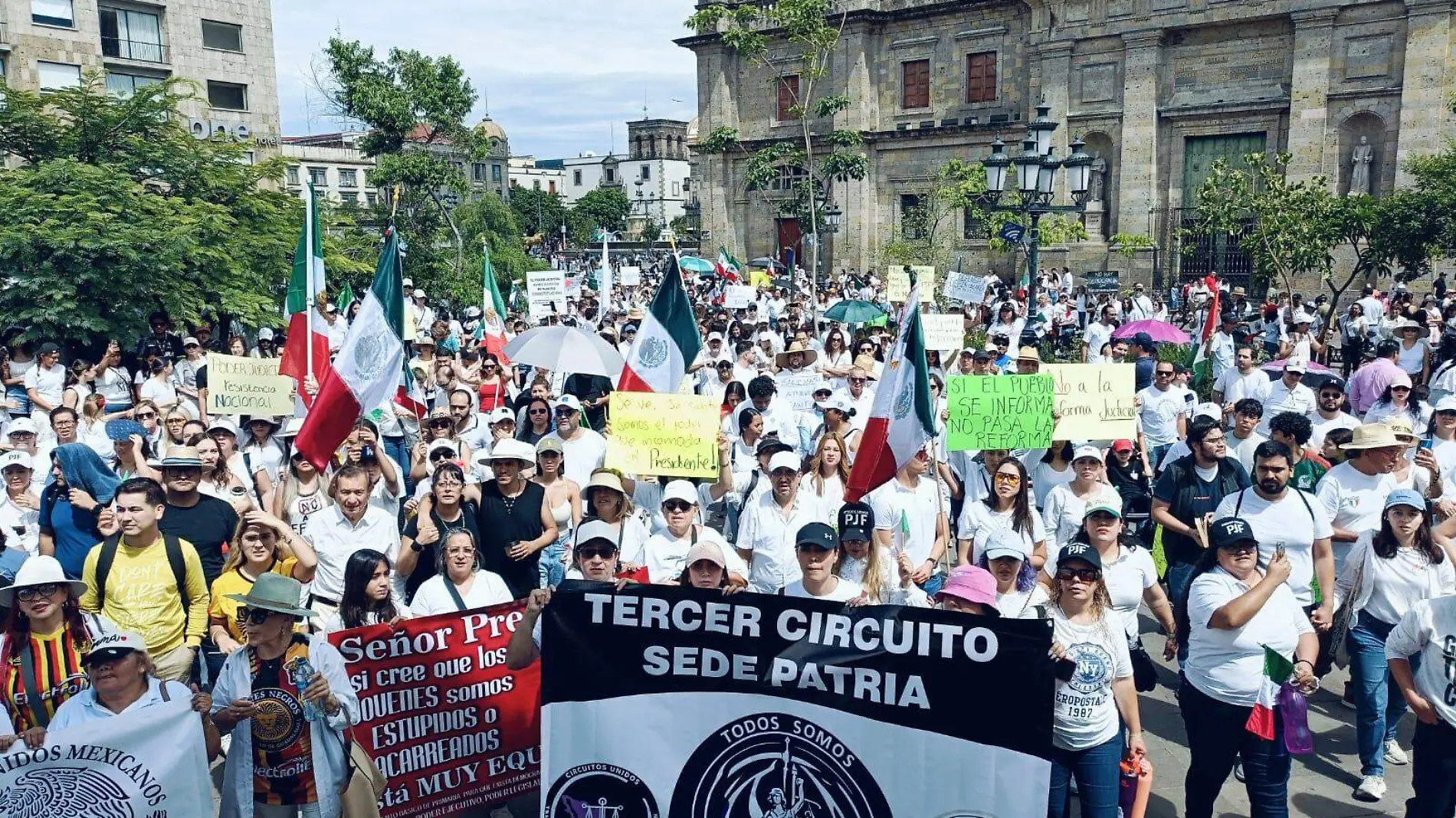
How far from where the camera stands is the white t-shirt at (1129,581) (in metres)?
5.14

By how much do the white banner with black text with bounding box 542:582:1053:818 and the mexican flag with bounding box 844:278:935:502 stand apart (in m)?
1.99

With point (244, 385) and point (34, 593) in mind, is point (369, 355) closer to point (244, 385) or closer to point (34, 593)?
point (244, 385)

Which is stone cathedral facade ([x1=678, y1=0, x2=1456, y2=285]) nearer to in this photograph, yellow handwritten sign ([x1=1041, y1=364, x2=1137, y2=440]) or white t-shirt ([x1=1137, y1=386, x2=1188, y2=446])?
white t-shirt ([x1=1137, y1=386, x2=1188, y2=446])

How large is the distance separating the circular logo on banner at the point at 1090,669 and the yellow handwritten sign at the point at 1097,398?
3588mm

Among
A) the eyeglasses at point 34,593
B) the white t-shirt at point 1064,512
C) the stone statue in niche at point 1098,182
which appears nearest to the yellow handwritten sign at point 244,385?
the eyeglasses at point 34,593

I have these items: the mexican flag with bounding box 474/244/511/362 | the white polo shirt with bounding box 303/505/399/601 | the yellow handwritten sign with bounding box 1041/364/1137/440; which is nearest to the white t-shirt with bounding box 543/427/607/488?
the white polo shirt with bounding box 303/505/399/601

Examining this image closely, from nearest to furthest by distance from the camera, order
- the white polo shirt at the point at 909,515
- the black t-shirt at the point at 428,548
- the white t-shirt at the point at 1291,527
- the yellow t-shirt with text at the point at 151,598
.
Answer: the yellow t-shirt with text at the point at 151,598 < the white t-shirt at the point at 1291,527 < the black t-shirt at the point at 428,548 < the white polo shirt at the point at 909,515

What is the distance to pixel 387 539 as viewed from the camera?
602 centimetres

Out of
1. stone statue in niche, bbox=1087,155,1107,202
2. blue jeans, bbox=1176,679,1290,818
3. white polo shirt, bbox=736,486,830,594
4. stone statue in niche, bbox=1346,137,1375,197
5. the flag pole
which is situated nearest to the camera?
blue jeans, bbox=1176,679,1290,818

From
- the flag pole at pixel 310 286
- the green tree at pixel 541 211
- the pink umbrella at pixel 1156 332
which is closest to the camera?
the flag pole at pixel 310 286

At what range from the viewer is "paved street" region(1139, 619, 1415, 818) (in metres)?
5.33

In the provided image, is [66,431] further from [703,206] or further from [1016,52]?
[703,206]

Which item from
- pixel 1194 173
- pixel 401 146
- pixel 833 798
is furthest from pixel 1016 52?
pixel 833 798

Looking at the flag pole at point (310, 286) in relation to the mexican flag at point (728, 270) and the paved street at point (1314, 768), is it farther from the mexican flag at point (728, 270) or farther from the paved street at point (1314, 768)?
the mexican flag at point (728, 270)
